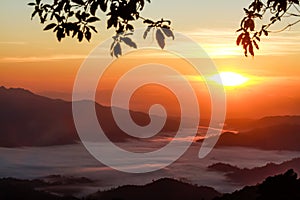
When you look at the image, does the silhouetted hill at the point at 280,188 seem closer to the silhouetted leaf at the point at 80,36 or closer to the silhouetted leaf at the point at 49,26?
the silhouetted leaf at the point at 80,36

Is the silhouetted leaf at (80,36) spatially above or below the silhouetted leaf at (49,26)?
below

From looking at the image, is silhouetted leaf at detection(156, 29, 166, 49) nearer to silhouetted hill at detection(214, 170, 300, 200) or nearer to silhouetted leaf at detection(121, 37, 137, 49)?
silhouetted leaf at detection(121, 37, 137, 49)

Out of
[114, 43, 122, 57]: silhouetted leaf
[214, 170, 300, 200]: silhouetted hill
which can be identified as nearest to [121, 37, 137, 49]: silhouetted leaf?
[114, 43, 122, 57]: silhouetted leaf

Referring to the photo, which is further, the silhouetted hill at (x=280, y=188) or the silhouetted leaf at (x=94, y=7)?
the silhouetted hill at (x=280, y=188)

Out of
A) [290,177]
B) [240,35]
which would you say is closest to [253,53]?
[240,35]

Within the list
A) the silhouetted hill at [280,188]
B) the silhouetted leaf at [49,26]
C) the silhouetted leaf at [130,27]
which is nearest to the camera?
the silhouetted leaf at [49,26]

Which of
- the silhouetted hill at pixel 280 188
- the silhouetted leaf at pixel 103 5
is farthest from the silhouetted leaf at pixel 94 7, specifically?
the silhouetted hill at pixel 280 188

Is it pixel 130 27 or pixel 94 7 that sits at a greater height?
pixel 94 7

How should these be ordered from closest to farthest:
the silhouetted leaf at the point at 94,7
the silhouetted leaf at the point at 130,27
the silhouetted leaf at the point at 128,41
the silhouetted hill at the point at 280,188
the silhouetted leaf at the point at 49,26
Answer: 1. the silhouetted leaf at the point at 49,26
2. the silhouetted leaf at the point at 94,7
3. the silhouetted leaf at the point at 128,41
4. the silhouetted hill at the point at 280,188
5. the silhouetted leaf at the point at 130,27

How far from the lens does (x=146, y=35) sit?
12820 millimetres

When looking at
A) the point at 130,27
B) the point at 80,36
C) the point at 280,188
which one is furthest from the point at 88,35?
the point at 280,188

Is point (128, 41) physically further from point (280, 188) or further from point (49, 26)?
point (280, 188)

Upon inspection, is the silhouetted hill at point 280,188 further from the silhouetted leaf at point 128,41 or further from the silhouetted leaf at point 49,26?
the silhouetted leaf at point 49,26

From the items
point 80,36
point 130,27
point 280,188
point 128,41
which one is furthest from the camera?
point 130,27
